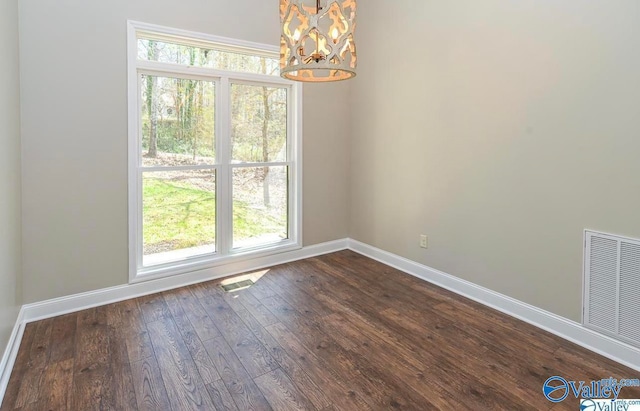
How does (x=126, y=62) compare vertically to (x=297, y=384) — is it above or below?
above

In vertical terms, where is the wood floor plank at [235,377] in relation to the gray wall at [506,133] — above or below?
below

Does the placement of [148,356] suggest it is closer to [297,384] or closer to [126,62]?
[297,384]

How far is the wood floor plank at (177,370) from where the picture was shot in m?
1.90

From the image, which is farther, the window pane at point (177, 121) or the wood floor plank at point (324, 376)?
the window pane at point (177, 121)

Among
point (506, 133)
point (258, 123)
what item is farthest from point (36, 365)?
point (506, 133)

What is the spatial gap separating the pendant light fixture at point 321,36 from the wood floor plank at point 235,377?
176 cm

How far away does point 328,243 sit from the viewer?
4465 mm

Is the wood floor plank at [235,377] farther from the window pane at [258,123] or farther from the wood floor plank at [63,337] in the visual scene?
the window pane at [258,123]

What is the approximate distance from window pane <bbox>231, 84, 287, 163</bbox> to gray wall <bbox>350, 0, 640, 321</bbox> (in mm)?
1049

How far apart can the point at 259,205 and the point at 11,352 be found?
233 cm

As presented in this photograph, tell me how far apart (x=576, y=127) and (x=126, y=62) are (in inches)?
135

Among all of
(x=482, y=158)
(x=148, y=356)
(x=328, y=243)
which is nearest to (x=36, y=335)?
(x=148, y=356)

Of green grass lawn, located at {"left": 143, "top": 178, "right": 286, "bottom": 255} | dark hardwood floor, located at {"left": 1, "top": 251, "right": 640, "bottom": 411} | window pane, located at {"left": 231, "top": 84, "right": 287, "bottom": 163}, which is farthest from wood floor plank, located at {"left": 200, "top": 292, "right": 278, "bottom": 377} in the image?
window pane, located at {"left": 231, "top": 84, "right": 287, "bottom": 163}

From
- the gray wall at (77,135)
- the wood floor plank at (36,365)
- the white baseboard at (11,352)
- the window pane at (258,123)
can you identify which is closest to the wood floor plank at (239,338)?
the gray wall at (77,135)
